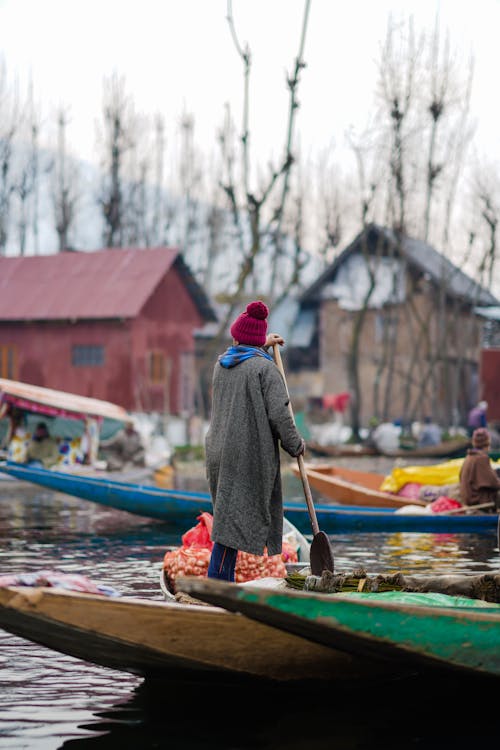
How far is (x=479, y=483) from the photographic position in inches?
503

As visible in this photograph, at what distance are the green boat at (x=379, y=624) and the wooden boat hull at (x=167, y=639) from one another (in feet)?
0.86

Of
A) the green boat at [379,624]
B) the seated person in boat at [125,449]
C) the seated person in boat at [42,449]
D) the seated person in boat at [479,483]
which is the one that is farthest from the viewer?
the seated person in boat at [125,449]

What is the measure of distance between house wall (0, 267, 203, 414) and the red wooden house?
0.03 m

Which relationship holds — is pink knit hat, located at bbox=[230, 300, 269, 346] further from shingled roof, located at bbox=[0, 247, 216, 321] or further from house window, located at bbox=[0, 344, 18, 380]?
house window, located at bbox=[0, 344, 18, 380]

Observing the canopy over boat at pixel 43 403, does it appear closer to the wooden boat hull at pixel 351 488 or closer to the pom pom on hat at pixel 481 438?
the wooden boat hull at pixel 351 488

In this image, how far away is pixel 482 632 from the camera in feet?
17.4

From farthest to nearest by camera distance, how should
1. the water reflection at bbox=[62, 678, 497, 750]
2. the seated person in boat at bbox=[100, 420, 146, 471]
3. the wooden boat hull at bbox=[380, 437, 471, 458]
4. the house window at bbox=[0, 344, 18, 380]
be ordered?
1. the house window at bbox=[0, 344, 18, 380]
2. the wooden boat hull at bbox=[380, 437, 471, 458]
3. the seated person in boat at bbox=[100, 420, 146, 471]
4. the water reflection at bbox=[62, 678, 497, 750]

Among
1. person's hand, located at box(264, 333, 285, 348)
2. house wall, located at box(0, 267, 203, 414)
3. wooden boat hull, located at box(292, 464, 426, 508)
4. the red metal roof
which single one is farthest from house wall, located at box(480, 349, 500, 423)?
person's hand, located at box(264, 333, 285, 348)

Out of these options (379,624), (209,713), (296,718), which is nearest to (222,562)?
(209,713)

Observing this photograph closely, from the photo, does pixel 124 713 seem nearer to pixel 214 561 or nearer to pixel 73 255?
pixel 214 561

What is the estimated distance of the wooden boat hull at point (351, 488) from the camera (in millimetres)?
14625

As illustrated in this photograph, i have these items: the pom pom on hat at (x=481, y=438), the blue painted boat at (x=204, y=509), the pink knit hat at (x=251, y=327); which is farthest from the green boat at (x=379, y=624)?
the blue painted boat at (x=204, y=509)

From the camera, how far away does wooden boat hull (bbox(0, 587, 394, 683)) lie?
516cm

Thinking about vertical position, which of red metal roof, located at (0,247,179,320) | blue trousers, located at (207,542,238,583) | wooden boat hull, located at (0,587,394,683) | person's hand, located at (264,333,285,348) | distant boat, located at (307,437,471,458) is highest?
red metal roof, located at (0,247,179,320)
